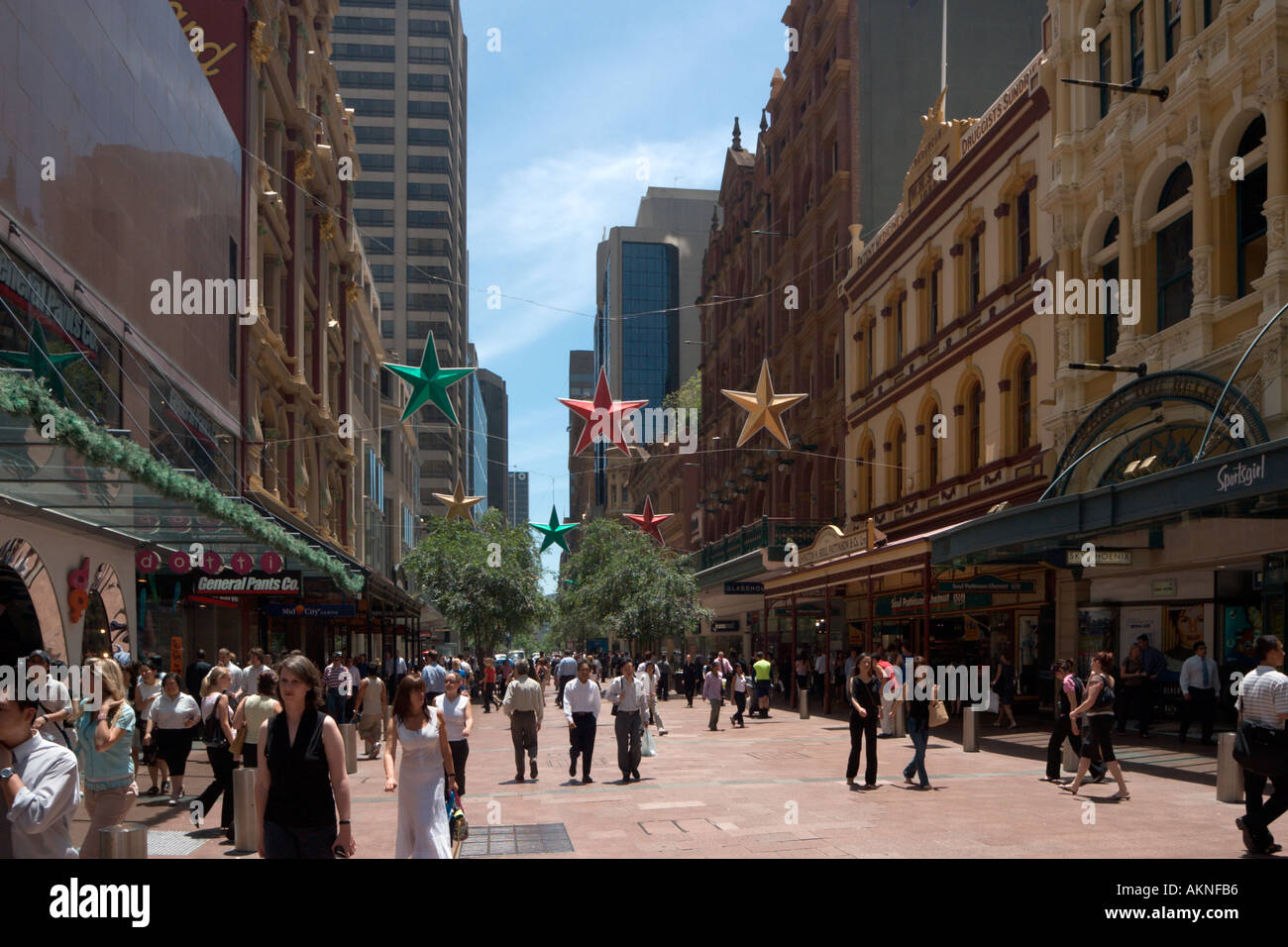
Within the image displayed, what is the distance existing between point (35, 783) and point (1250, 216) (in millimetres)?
19048

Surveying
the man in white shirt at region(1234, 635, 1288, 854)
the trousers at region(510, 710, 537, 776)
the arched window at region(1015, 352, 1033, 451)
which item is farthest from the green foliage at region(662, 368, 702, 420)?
the man in white shirt at region(1234, 635, 1288, 854)

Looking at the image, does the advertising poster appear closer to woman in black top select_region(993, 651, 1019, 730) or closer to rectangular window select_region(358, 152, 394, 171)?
woman in black top select_region(993, 651, 1019, 730)

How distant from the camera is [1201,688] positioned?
19.2m

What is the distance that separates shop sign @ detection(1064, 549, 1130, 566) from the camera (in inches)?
842

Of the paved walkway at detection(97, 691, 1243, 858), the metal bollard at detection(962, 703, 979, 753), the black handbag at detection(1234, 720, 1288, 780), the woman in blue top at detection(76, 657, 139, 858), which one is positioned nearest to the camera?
the black handbag at detection(1234, 720, 1288, 780)

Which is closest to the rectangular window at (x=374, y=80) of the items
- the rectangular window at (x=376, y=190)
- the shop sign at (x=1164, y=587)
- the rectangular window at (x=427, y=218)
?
the rectangular window at (x=376, y=190)

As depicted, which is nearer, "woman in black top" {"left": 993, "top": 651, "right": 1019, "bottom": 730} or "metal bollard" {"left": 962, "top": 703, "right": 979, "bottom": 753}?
"metal bollard" {"left": 962, "top": 703, "right": 979, "bottom": 753}

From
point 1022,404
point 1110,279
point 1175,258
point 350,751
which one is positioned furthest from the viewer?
point 1022,404

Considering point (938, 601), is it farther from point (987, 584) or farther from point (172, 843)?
point (172, 843)

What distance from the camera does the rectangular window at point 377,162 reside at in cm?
10362

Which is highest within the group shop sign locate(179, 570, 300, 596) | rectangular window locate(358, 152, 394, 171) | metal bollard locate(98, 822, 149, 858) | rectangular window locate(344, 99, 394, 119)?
rectangular window locate(344, 99, 394, 119)

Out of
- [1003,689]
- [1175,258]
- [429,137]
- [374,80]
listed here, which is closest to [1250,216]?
[1175,258]

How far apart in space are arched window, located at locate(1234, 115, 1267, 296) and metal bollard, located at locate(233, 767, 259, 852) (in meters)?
16.3

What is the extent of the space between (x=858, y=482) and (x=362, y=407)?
28.0 metres
